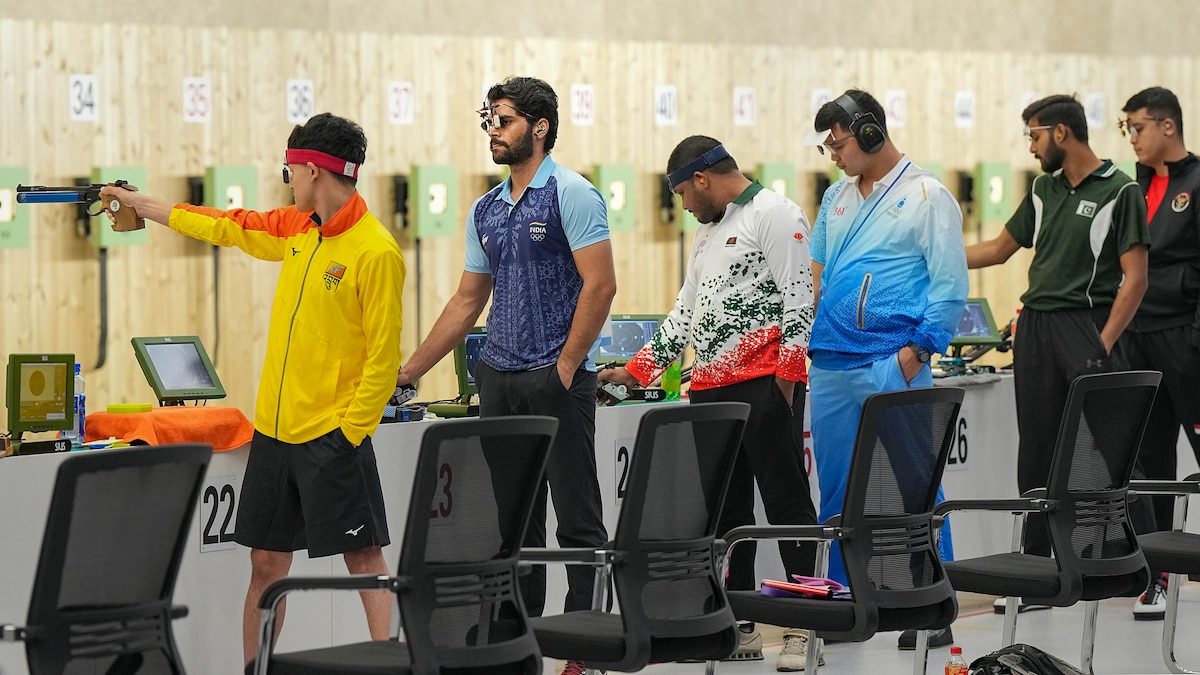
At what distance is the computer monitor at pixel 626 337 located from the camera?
5.50 meters

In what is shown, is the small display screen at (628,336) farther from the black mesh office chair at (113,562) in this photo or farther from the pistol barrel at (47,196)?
the black mesh office chair at (113,562)

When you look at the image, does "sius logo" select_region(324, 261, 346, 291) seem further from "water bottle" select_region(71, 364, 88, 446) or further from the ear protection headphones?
the ear protection headphones

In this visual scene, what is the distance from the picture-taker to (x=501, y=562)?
9.81 feet

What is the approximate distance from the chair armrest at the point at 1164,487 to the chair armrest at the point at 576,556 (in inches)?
64.1

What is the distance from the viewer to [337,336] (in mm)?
3883

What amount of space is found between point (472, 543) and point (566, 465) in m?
1.22

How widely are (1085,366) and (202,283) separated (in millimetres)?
3802

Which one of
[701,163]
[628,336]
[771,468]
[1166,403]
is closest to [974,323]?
[1166,403]

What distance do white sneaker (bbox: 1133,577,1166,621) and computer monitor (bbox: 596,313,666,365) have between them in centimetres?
191

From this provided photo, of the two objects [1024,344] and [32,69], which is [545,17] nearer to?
[32,69]

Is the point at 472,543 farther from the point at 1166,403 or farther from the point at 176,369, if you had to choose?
the point at 1166,403

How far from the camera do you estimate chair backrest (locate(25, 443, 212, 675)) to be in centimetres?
252

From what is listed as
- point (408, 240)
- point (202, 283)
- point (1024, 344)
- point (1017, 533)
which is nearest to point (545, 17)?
point (408, 240)

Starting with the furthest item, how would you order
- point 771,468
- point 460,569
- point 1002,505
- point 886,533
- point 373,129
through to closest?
1. point 373,129
2. point 771,468
3. point 1002,505
4. point 886,533
5. point 460,569
